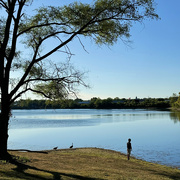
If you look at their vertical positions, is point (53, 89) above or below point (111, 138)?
above

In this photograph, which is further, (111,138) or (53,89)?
(111,138)

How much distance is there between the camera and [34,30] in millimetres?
15617

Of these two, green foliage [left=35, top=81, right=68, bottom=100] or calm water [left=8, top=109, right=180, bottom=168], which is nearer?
green foliage [left=35, top=81, right=68, bottom=100]

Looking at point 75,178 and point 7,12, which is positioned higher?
point 7,12

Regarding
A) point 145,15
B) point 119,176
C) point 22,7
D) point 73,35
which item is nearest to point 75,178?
point 119,176

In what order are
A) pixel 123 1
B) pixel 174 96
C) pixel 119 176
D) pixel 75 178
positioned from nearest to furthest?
pixel 75 178 → pixel 119 176 → pixel 123 1 → pixel 174 96

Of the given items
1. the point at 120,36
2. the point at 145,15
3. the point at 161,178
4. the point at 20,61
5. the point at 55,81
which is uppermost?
the point at 145,15

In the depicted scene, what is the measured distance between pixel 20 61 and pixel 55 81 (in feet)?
10.7

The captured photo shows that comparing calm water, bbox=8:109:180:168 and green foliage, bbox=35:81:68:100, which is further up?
green foliage, bbox=35:81:68:100

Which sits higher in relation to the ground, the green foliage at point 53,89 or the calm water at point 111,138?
the green foliage at point 53,89

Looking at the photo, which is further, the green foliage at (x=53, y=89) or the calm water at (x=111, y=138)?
the calm water at (x=111, y=138)

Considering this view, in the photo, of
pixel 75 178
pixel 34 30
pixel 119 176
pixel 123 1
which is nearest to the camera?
pixel 75 178

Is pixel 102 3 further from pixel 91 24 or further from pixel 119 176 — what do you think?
pixel 119 176

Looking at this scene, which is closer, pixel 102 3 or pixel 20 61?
pixel 102 3
